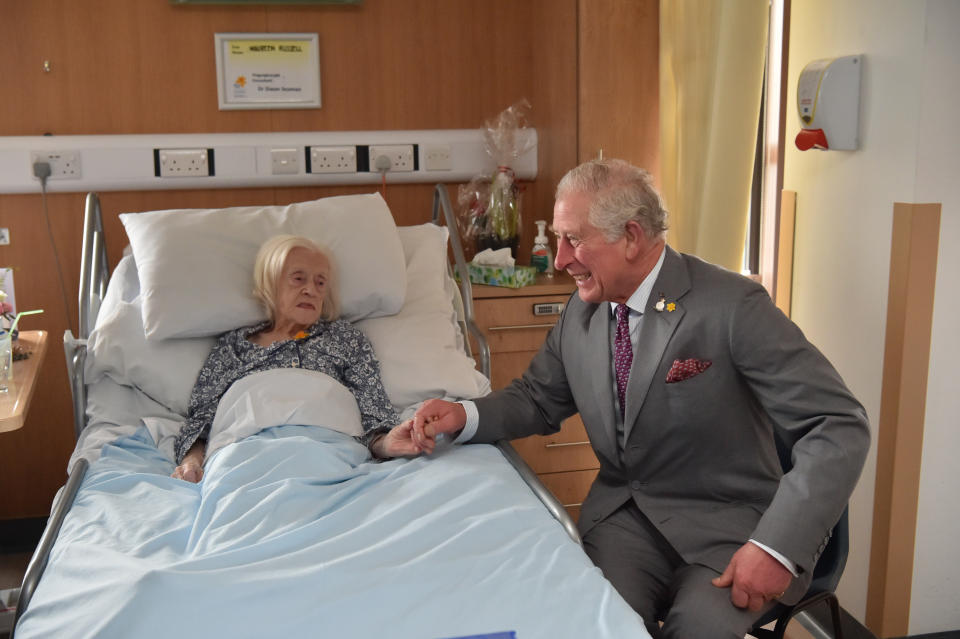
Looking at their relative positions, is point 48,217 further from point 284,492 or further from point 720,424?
point 720,424

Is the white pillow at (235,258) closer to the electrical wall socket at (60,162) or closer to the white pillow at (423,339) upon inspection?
the white pillow at (423,339)

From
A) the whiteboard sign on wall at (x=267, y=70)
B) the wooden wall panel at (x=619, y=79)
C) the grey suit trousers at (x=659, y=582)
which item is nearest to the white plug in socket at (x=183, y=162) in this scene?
the whiteboard sign on wall at (x=267, y=70)

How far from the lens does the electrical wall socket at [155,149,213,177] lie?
3061 mm

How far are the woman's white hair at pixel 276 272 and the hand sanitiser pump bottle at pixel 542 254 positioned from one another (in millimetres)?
940

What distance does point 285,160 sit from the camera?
3150 mm

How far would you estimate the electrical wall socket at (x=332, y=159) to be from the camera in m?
3.17

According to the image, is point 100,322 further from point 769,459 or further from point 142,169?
point 769,459

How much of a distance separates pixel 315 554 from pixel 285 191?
6.34 ft

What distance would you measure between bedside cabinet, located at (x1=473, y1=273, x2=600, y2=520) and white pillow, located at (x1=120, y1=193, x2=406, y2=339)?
47 centimetres

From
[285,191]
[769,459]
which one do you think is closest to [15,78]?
[285,191]

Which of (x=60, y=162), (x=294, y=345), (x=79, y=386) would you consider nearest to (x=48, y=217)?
(x=60, y=162)

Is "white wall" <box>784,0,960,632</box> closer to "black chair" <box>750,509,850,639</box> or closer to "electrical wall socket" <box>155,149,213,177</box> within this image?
"black chair" <box>750,509,850,639</box>

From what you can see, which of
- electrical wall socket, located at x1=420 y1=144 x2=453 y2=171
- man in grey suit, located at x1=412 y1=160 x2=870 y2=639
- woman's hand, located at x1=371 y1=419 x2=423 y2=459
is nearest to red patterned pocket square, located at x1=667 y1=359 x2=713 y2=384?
man in grey suit, located at x1=412 y1=160 x2=870 y2=639

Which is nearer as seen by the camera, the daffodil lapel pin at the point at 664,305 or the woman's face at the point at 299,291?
the daffodil lapel pin at the point at 664,305
